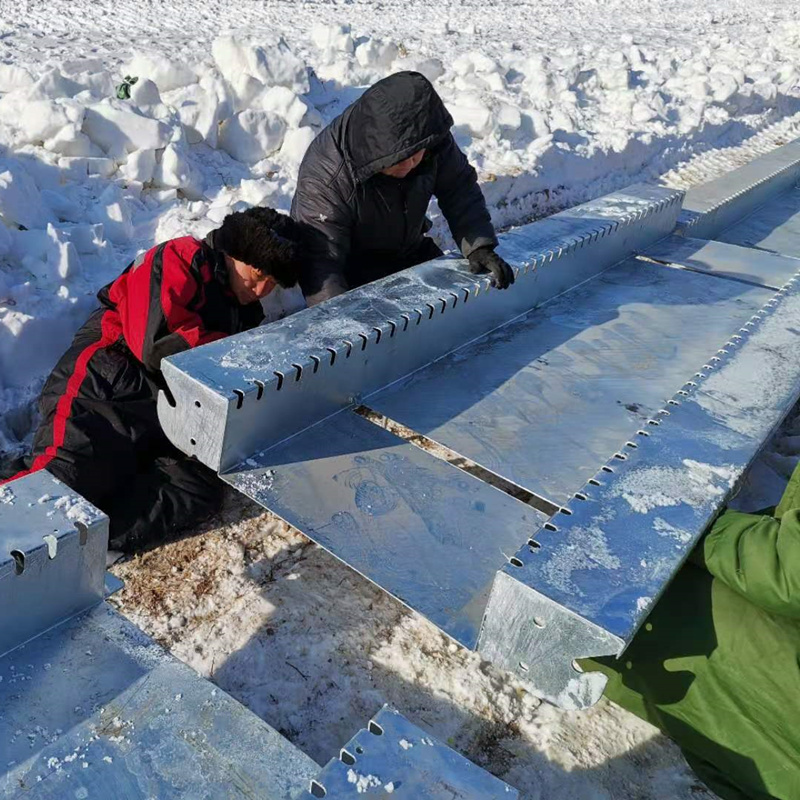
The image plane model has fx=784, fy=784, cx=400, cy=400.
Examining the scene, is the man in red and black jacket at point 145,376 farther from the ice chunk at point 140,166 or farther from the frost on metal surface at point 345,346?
the ice chunk at point 140,166

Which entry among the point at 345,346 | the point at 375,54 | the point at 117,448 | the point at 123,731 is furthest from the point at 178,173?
the point at 123,731

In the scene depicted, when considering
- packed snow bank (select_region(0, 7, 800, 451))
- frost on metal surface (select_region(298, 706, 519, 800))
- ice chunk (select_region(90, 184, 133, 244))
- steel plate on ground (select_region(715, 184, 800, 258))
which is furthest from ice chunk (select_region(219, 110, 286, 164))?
frost on metal surface (select_region(298, 706, 519, 800))

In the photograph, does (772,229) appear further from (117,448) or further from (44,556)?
(44,556)

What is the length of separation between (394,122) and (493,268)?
0.56 metres

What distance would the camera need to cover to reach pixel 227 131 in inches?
148

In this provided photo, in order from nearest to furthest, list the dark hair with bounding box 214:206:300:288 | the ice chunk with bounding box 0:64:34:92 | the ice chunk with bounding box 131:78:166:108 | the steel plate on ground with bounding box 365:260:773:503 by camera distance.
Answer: the steel plate on ground with bounding box 365:260:773:503 < the dark hair with bounding box 214:206:300:288 < the ice chunk with bounding box 0:64:34:92 < the ice chunk with bounding box 131:78:166:108

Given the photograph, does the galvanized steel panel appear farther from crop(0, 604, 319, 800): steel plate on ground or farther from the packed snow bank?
the packed snow bank

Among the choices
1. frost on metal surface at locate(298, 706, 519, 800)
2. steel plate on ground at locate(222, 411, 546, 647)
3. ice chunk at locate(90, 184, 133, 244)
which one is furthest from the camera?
ice chunk at locate(90, 184, 133, 244)

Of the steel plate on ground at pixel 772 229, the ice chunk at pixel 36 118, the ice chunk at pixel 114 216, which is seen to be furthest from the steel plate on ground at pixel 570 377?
the ice chunk at pixel 36 118

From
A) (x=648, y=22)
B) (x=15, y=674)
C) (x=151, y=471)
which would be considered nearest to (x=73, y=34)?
(x=151, y=471)

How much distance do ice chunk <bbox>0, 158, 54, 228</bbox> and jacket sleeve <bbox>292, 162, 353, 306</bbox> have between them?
98 centimetres

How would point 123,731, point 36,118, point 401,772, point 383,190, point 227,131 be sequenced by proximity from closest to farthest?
point 401,772, point 123,731, point 383,190, point 36,118, point 227,131

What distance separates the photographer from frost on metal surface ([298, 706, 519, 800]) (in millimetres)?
1126

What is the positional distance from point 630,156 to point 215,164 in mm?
2959
